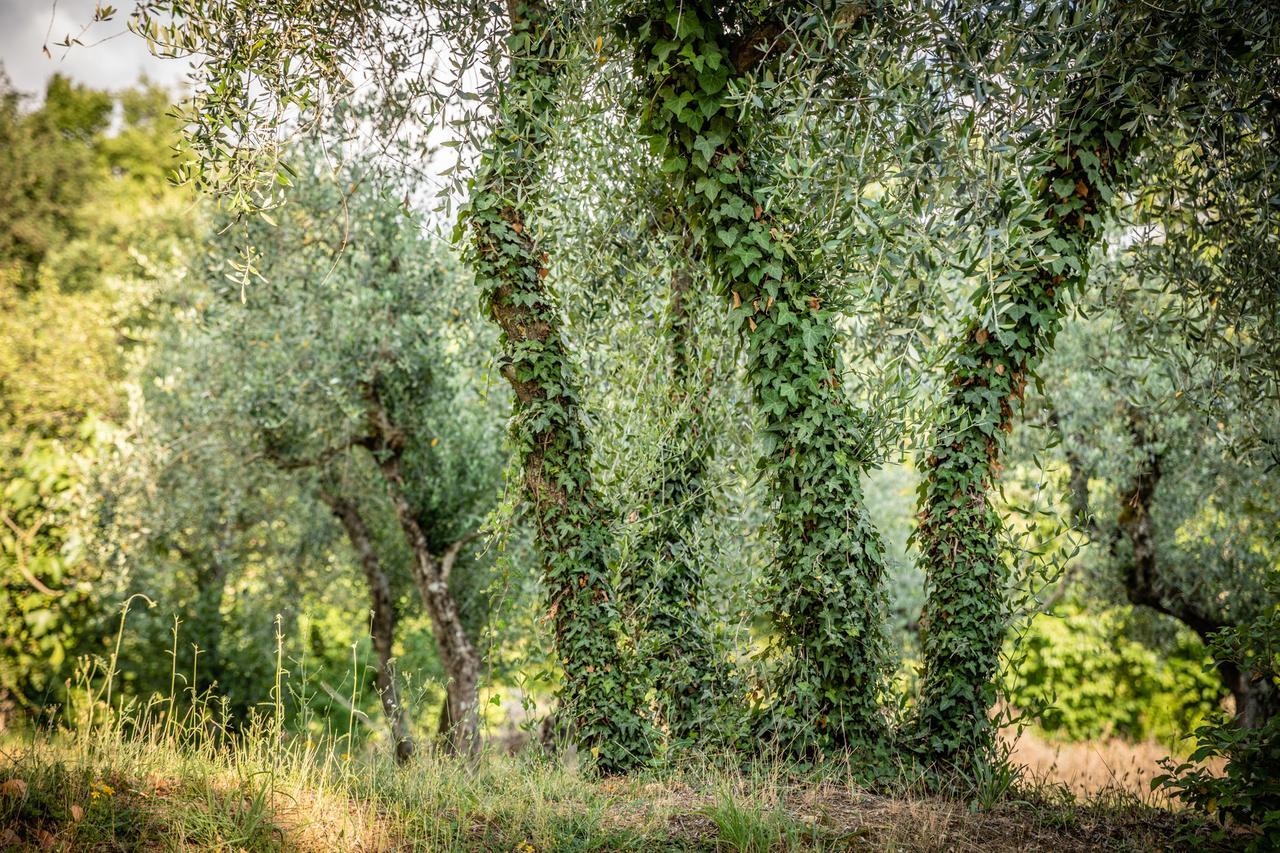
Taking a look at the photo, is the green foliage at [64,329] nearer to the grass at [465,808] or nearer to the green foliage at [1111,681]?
the grass at [465,808]

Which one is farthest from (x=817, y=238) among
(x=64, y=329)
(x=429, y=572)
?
(x=64, y=329)

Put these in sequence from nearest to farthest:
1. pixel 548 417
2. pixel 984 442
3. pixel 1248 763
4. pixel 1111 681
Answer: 1. pixel 1248 763
2. pixel 984 442
3. pixel 548 417
4. pixel 1111 681

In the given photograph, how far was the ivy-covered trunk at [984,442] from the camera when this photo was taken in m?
4.54

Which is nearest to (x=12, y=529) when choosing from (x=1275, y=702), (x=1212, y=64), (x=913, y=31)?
(x=913, y=31)

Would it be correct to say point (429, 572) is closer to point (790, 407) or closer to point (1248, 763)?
point (790, 407)

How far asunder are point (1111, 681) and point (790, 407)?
42.3ft

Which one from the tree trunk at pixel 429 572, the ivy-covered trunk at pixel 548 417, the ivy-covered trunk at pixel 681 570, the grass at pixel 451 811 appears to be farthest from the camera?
the tree trunk at pixel 429 572

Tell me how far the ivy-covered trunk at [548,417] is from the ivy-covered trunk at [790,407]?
31.4 inches

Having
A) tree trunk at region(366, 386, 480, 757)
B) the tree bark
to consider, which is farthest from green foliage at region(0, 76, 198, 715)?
the tree bark

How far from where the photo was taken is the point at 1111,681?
47.2 feet

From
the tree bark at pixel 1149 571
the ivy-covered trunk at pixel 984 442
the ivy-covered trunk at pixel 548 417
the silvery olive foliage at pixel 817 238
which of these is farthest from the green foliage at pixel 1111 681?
the ivy-covered trunk at pixel 548 417

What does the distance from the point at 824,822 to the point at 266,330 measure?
8033 mm

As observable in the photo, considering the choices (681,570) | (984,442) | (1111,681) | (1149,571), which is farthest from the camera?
(1111,681)

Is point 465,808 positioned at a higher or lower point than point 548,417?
lower
